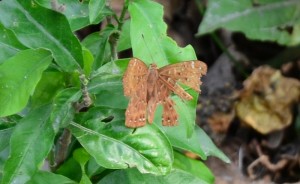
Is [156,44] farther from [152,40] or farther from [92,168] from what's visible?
[92,168]

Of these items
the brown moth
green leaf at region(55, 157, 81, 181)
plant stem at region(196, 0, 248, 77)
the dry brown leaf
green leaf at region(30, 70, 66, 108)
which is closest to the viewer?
the brown moth

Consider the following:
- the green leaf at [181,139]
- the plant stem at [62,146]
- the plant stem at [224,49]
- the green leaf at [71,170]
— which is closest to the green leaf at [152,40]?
the green leaf at [181,139]

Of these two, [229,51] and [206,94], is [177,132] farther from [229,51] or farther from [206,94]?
[229,51]

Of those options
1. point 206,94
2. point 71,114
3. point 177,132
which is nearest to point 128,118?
point 71,114

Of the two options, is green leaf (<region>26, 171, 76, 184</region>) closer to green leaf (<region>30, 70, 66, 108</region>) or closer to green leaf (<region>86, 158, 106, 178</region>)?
green leaf (<region>86, 158, 106, 178</region>)

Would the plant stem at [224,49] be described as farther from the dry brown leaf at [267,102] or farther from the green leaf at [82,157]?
the green leaf at [82,157]

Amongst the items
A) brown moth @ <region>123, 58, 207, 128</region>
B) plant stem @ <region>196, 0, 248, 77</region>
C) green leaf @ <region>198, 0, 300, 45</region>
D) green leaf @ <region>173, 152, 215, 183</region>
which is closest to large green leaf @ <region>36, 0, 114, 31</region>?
brown moth @ <region>123, 58, 207, 128</region>
